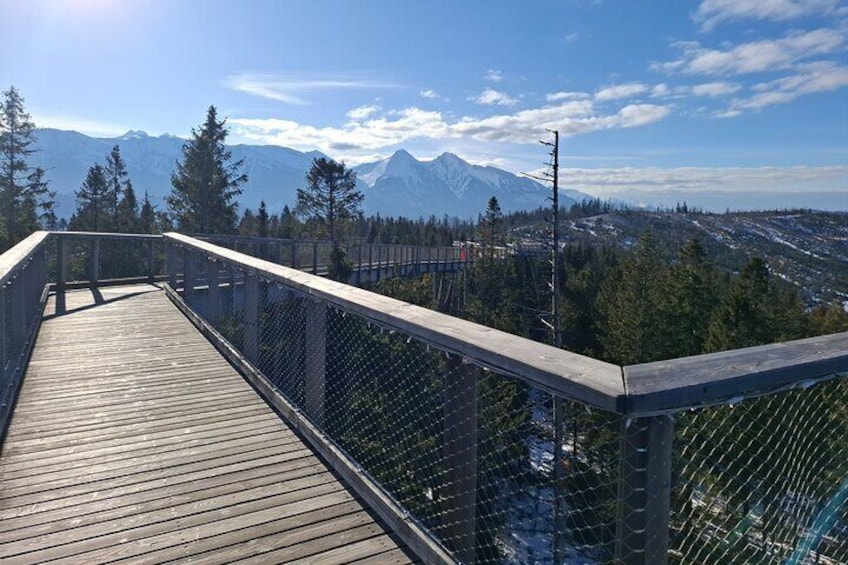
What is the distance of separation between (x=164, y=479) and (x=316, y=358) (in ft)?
3.79

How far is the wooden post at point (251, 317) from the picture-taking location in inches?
208

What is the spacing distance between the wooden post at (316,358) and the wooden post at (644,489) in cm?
255

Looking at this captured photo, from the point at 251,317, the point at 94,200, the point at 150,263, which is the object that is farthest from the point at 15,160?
the point at 251,317

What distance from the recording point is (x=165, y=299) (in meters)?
10.4

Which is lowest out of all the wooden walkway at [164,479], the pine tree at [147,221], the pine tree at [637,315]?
the pine tree at [637,315]

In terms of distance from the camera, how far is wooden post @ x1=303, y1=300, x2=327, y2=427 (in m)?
3.91

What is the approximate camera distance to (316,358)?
3.97 meters

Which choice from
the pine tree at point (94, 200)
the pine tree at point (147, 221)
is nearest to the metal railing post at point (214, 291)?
the pine tree at point (94, 200)

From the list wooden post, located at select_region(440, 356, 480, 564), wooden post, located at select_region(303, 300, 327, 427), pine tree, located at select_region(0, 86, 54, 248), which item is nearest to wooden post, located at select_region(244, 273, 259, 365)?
wooden post, located at select_region(303, 300, 327, 427)

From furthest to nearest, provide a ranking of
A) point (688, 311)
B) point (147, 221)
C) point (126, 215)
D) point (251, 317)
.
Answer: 1. point (147, 221)
2. point (126, 215)
3. point (688, 311)
4. point (251, 317)

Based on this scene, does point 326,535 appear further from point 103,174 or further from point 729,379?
point 103,174

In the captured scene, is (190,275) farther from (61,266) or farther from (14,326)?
(61,266)

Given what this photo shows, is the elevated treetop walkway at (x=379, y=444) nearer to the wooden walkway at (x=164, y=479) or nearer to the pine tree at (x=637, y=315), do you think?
the wooden walkway at (x=164, y=479)

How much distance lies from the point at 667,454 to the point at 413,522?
1640 mm
